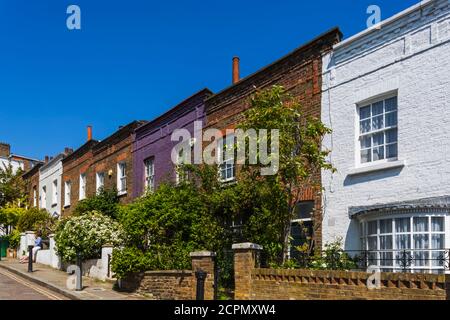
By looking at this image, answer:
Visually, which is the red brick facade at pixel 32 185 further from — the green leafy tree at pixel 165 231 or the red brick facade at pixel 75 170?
the green leafy tree at pixel 165 231

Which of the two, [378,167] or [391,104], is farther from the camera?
[391,104]

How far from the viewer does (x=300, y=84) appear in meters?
15.3

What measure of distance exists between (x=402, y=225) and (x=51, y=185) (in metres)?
26.8

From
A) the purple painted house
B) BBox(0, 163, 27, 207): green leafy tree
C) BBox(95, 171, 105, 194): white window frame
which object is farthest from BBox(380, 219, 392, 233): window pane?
BBox(0, 163, 27, 207): green leafy tree

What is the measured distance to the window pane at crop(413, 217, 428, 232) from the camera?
1142 cm

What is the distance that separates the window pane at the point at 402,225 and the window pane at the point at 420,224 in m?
0.15

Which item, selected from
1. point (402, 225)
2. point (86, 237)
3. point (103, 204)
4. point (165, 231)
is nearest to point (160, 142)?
point (103, 204)

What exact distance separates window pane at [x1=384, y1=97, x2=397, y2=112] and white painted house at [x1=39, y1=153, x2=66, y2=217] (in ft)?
77.8

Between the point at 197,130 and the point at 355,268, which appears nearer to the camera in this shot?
the point at 355,268

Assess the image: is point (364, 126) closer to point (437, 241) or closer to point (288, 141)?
point (288, 141)

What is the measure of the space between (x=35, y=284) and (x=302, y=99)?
10454mm

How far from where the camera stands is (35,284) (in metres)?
18.2

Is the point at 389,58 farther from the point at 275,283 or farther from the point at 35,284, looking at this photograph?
the point at 35,284
